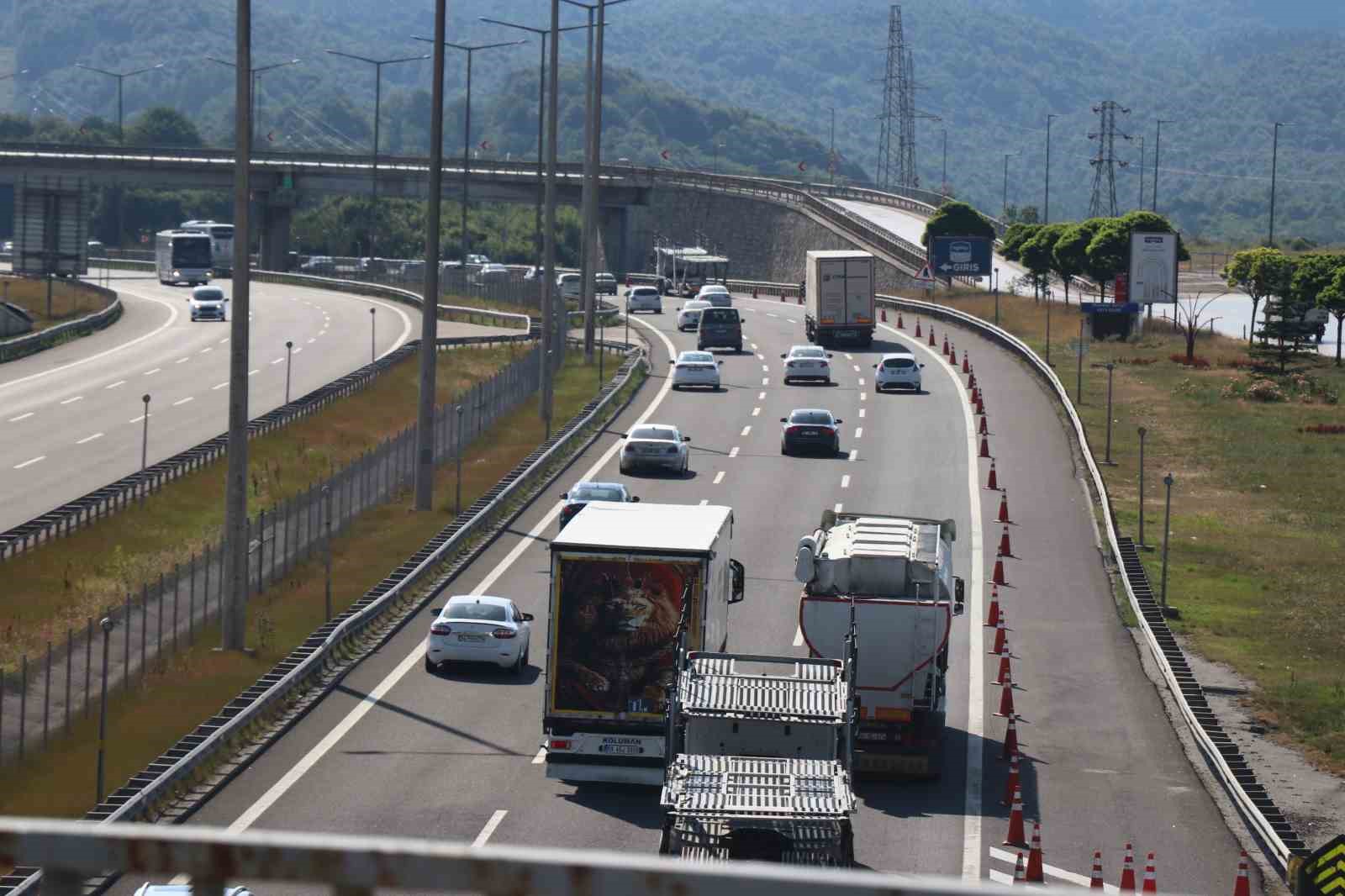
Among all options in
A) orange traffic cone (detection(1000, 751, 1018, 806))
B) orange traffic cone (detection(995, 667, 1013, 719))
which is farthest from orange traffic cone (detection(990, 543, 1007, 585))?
orange traffic cone (detection(1000, 751, 1018, 806))

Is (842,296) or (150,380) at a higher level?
(842,296)

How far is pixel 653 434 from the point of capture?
52.8 metres

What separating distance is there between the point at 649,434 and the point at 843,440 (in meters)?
8.97

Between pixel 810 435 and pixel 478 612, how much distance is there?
25.4 m

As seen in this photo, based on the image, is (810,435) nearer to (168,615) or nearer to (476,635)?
(476,635)

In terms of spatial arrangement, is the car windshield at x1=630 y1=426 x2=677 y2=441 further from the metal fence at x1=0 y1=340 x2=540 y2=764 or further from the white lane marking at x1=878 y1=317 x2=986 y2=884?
the white lane marking at x1=878 y1=317 x2=986 y2=884

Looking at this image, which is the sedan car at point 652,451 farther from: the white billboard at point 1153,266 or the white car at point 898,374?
the white billboard at point 1153,266

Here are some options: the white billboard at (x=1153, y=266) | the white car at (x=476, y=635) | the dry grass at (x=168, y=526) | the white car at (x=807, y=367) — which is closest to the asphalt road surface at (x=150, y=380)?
the dry grass at (x=168, y=526)

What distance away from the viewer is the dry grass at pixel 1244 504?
34.5m

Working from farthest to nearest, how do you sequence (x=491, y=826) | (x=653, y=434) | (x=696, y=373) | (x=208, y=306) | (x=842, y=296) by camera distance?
(x=208, y=306) → (x=842, y=296) → (x=696, y=373) → (x=653, y=434) → (x=491, y=826)

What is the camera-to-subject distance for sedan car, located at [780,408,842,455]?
56219mm

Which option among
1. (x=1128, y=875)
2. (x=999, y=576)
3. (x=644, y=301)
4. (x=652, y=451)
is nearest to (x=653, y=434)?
(x=652, y=451)

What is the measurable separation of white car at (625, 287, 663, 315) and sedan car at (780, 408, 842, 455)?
1956 inches

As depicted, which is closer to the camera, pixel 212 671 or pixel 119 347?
pixel 212 671
